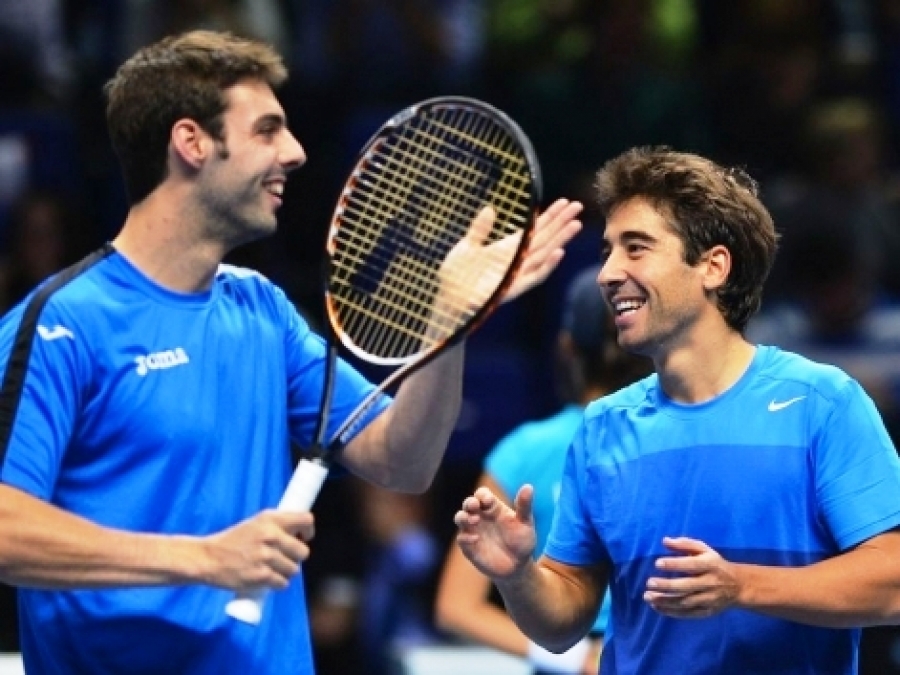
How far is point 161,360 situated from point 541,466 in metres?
1.55

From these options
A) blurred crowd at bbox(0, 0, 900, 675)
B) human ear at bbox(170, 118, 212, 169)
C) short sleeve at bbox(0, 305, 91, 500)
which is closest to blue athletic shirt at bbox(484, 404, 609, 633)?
human ear at bbox(170, 118, 212, 169)

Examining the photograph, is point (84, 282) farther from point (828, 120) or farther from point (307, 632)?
point (828, 120)

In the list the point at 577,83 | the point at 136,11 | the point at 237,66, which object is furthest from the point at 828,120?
the point at 237,66

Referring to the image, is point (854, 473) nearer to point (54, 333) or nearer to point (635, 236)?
point (635, 236)

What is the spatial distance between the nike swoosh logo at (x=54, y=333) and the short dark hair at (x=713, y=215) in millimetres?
1188

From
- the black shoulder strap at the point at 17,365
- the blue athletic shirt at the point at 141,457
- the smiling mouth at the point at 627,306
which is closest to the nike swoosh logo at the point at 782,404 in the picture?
the smiling mouth at the point at 627,306

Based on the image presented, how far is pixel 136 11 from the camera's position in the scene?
983 cm

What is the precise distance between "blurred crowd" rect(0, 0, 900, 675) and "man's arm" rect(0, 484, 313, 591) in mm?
3590

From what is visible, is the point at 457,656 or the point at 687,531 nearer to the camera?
the point at 687,531

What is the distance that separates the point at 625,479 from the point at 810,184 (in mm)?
5323

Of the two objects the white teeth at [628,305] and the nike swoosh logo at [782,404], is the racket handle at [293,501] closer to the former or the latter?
the white teeth at [628,305]

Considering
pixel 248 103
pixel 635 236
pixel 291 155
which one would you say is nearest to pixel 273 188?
pixel 291 155

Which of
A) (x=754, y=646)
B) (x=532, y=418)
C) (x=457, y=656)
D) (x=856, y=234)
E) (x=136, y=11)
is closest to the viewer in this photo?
(x=754, y=646)

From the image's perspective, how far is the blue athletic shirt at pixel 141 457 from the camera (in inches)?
167
